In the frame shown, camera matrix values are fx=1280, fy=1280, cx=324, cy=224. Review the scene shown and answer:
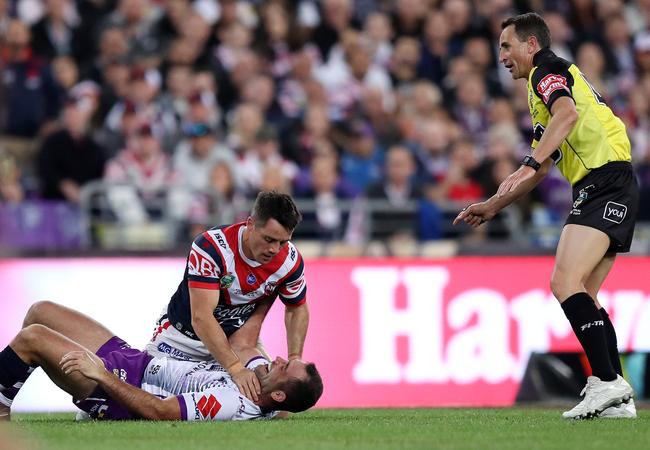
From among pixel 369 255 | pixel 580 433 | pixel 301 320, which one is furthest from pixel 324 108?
pixel 580 433

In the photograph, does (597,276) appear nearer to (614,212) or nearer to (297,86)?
(614,212)

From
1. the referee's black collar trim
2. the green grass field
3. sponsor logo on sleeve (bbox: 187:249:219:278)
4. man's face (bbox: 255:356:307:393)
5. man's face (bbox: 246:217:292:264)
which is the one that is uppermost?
the referee's black collar trim

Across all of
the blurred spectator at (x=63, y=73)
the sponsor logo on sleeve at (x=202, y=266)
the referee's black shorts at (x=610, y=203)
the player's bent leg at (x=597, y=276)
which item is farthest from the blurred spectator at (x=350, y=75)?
the sponsor logo on sleeve at (x=202, y=266)

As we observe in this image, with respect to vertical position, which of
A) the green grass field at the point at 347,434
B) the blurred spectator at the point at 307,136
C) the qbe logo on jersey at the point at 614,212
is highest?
the blurred spectator at the point at 307,136

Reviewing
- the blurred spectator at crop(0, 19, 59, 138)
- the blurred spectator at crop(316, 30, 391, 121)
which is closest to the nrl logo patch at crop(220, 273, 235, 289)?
the blurred spectator at crop(0, 19, 59, 138)

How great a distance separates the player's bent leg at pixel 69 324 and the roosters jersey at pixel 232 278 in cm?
54

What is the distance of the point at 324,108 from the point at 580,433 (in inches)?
339

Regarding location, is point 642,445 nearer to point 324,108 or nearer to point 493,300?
point 493,300

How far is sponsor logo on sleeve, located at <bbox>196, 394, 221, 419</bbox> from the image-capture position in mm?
7945

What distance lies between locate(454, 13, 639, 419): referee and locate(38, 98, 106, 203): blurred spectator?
605cm

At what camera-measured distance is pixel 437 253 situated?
42.5 ft

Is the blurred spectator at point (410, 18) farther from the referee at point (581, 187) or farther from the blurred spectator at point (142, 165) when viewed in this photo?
the referee at point (581, 187)

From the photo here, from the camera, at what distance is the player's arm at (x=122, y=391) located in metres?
7.63

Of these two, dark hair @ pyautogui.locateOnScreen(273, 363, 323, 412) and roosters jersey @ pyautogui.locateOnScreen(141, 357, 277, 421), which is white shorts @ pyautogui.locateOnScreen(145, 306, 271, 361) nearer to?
roosters jersey @ pyautogui.locateOnScreen(141, 357, 277, 421)
